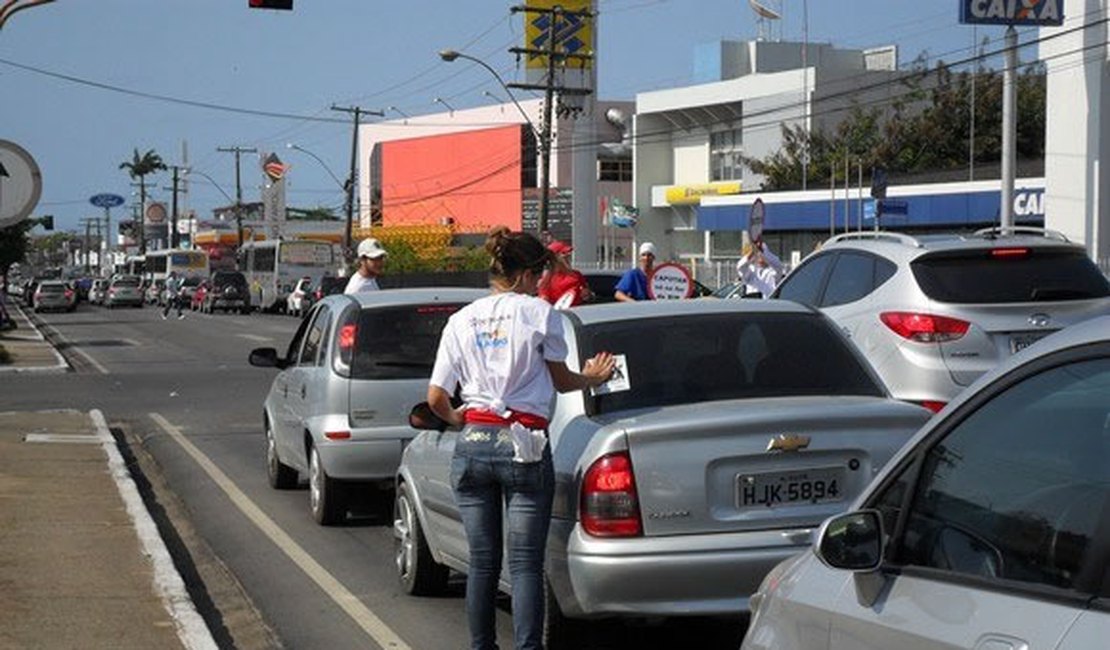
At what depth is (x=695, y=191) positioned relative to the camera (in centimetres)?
7112

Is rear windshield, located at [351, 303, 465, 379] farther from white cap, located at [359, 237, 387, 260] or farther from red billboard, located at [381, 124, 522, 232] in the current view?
red billboard, located at [381, 124, 522, 232]

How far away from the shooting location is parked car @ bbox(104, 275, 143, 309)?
300 ft

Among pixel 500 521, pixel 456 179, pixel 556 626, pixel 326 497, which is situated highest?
pixel 456 179

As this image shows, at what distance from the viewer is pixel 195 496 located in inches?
545

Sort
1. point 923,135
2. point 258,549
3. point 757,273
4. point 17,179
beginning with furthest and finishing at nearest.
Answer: point 923,135 < point 757,273 < point 17,179 < point 258,549

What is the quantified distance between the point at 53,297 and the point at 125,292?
9.33 meters

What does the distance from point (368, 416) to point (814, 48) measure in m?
68.7

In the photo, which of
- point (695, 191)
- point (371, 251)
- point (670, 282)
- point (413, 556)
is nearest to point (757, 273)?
point (670, 282)

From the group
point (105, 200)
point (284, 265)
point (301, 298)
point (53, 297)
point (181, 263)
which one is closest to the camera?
point (301, 298)

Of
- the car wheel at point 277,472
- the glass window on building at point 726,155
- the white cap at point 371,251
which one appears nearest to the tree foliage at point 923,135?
the glass window on building at point 726,155

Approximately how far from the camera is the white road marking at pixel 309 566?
8.52 metres

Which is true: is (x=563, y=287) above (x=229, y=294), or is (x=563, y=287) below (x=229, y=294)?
above

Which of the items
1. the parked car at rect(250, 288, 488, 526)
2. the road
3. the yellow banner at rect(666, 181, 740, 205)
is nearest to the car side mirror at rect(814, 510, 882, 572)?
the road

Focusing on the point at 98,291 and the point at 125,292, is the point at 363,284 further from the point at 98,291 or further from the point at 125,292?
the point at 98,291
